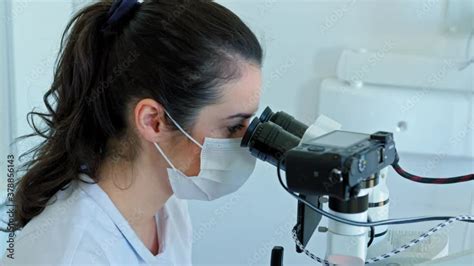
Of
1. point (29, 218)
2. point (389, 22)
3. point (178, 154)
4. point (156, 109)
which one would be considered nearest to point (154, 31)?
point (156, 109)

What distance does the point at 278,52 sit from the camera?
1.70 meters

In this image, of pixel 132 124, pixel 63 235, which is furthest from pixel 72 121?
pixel 63 235

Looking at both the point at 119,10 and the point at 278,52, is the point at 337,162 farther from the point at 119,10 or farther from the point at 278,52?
the point at 278,52

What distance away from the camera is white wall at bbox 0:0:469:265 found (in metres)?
1.63

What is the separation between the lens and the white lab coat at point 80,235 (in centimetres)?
98

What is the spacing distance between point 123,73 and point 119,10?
125 mm

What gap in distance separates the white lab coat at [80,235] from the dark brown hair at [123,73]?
0.06 meters

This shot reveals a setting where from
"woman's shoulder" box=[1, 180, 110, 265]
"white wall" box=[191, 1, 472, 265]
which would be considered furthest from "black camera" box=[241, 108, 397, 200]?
"white wall" box=[191, 1, 472, 265]

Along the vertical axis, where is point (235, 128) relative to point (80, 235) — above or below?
above

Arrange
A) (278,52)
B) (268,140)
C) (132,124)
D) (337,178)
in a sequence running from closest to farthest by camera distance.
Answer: (337,178) → (268,140) → (132,124) → (278,52)

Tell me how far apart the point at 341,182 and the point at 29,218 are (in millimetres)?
763

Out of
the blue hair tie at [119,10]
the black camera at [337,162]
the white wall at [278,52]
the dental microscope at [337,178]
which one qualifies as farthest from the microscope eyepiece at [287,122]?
the white wall at [278,52]

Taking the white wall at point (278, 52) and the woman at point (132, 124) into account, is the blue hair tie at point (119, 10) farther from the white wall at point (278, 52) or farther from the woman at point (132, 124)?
the white wall at point (278, 52)

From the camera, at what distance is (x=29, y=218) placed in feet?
3.78
